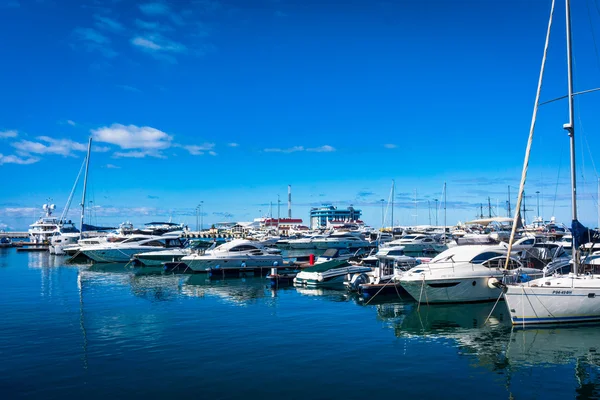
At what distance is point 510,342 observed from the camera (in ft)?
63.0

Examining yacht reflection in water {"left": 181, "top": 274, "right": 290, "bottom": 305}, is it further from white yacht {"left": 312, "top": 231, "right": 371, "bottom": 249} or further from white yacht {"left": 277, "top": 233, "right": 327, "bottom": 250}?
white yacht {"left": 277, "top": 233, "right": 327, "bottom": 250}

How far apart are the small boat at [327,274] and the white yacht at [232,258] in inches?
273

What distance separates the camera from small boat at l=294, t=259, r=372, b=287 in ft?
119

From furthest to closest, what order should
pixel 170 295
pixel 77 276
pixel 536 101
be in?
pixel 77 276, pixel 170 295, pixel 536 101

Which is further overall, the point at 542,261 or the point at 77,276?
the point at 77,276

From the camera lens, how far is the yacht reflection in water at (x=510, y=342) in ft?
49.3

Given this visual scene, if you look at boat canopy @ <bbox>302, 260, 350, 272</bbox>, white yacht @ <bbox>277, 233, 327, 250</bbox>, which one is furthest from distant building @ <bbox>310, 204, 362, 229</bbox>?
boat canopy @ <bbox>302, 260, 350, 272</bbox>

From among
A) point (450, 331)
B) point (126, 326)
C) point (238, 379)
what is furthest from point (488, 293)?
point (126, 326)

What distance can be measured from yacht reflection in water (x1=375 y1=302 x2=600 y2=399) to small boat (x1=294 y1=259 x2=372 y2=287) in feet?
31.8

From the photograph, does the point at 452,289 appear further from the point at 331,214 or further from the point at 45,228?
the point at 331,214

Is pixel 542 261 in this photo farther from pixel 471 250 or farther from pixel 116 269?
pixel 116 269

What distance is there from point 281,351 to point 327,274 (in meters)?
18.9

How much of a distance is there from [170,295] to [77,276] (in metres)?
16.6

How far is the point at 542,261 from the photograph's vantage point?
107ft
